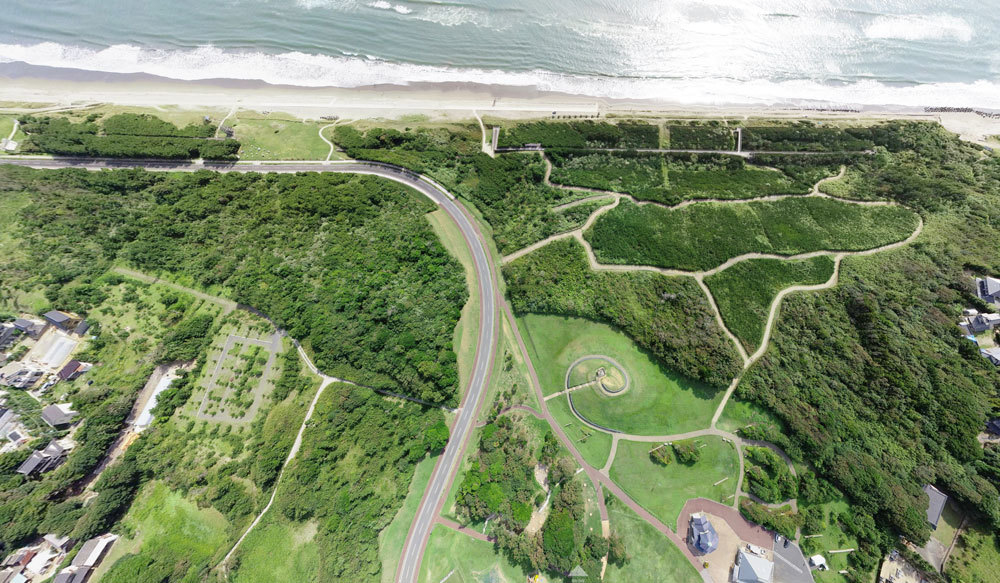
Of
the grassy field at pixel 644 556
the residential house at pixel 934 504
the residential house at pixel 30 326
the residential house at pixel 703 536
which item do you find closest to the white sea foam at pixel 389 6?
the residential house at pixel 30 326

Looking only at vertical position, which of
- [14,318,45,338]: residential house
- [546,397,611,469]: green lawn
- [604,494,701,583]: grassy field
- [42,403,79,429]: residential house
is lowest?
[604,494,701,583]: grassy field

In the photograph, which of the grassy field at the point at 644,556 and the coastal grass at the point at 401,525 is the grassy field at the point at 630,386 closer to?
the grassy field at the point at 644,556

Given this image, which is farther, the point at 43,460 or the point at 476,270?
the point at 476,270

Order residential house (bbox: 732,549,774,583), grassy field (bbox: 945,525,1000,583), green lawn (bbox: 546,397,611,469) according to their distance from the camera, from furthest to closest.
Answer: green lawn (bbox: 546,397,611,469)
residential house (bbox: 732,549,774,583)
grassy field (bbox: 945,525,1000,583)

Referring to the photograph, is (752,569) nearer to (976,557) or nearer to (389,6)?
(976,557)

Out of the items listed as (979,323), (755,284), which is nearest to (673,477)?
(755,284)

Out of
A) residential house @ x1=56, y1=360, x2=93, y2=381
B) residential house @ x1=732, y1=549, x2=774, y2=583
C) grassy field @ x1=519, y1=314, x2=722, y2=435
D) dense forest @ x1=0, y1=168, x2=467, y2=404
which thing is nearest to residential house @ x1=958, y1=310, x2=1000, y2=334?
grassy field @ x1=519, y1=314, x2=722, y2=435

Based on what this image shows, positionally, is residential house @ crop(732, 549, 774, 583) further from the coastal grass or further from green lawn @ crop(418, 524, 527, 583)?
the coastal grass
